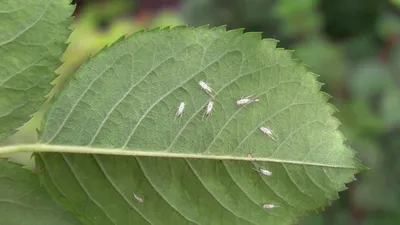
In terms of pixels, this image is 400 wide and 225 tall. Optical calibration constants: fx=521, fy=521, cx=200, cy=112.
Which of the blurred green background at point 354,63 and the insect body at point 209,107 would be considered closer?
the insect body at point 209,107

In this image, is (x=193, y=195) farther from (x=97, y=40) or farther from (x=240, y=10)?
(x=97, y=40)

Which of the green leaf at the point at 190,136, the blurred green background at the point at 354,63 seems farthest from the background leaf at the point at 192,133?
the blurred green background at the point at 354,63

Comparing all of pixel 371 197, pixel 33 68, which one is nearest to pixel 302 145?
pixel 33 68

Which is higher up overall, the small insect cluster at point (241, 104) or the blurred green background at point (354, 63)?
the blurred green background at point (354, 63)

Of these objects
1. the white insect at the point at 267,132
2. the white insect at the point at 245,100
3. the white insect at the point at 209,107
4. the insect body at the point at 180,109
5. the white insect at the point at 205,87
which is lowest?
the insect body at the point at 180,109

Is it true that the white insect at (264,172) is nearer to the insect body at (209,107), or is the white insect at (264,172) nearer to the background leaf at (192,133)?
the background leaf at (192,133)

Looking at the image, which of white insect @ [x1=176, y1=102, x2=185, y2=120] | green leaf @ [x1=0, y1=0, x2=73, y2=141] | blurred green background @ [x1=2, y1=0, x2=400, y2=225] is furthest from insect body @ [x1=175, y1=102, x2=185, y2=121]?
blurred green background @ [x1=2, y1=0, x2=400, y2=225]

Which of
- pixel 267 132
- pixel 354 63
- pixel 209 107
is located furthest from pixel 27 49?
pixel 354 63

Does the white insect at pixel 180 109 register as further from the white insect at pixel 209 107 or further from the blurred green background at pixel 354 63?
the blurred green background at pixel 354 63
